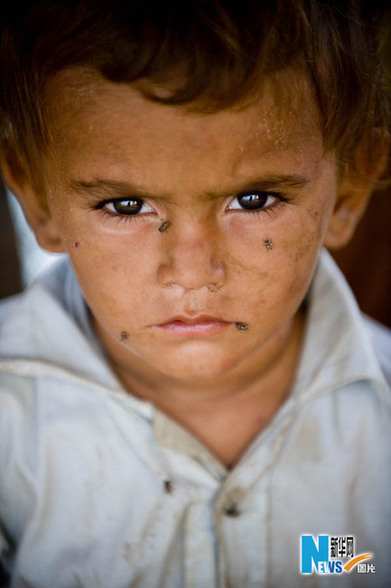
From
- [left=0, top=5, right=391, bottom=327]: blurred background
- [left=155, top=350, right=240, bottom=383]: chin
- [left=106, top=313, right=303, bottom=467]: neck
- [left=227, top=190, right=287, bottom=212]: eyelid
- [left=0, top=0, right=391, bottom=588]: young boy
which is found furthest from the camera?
[left=0, top=5, right=391, bottom=327]: blurred background

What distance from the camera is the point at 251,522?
47.5 inches

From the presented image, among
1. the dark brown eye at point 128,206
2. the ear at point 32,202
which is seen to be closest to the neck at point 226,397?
the ear at point 32,202

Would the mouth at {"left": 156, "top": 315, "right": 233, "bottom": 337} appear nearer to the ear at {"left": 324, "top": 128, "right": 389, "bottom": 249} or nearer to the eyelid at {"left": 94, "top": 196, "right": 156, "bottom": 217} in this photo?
the eyelid at {"left": 94, "top": 196, "right": 156, "bottom": 217}

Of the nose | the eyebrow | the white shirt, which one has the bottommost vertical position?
the white shirt

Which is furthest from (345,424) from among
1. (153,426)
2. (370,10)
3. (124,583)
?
(370,10)

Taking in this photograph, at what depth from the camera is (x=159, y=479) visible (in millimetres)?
1218

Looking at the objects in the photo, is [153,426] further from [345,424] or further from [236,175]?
[236,175]

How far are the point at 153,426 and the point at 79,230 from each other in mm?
449

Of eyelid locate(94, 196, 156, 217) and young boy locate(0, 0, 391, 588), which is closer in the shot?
young boy locate(0, 0, 391, 588)

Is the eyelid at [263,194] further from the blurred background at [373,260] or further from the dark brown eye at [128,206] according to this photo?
the blurred background at [373,260]

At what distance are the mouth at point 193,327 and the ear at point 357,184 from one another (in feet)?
1.06

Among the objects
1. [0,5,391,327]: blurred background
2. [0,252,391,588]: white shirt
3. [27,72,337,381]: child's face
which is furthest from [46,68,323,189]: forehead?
[0,5,391,327]: blurred background

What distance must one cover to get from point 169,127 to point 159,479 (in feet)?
2.45

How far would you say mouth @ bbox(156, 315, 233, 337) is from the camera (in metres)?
1.00
